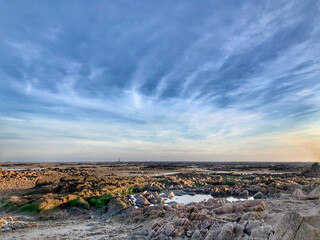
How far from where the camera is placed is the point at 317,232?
625 cm

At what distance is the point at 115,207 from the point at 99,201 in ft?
8.24

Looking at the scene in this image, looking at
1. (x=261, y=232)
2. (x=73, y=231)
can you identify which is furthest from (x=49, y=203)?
(x=261, y=232)

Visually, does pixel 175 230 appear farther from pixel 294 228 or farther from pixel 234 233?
pixel 294 228

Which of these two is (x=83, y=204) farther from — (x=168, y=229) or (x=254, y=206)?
(x=254, y=206)

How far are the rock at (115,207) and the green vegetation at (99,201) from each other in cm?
119

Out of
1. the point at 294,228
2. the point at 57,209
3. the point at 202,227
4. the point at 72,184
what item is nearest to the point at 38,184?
the point at 72,184

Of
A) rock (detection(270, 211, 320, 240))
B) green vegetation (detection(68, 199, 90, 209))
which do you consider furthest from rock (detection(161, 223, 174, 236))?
green vegetation (detection(68, 199, 90, 209))

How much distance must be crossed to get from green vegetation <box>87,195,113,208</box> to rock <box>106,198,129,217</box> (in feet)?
3.90

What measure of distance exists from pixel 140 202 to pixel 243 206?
8.85m

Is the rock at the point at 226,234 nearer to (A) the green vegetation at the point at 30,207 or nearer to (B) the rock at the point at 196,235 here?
(B) the rock at the point at 196,235

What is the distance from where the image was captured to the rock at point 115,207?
15008 mm

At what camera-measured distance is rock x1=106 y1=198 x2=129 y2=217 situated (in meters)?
15.0

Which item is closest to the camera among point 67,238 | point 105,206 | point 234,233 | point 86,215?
point 234,233

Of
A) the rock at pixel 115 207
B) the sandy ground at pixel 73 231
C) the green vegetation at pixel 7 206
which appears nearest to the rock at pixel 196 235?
the sandy ground at pixel 73 231
